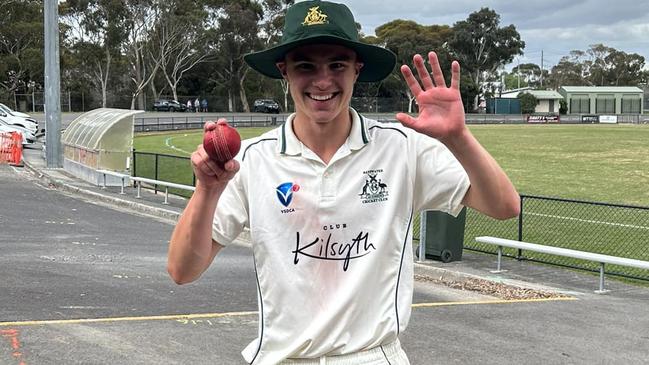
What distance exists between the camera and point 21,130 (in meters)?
30.6

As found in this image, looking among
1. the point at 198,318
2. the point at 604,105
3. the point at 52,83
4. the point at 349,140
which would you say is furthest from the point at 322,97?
the point at 604,105

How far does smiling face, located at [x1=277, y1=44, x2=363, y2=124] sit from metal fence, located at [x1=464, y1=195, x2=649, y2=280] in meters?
8.79

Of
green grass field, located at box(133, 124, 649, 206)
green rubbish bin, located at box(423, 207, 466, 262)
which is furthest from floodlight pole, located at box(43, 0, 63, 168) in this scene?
green rubbish bin, located at box(423, 207, 466, 262)

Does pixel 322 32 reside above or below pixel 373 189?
above

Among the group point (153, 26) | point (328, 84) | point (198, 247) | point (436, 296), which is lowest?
point (436, 296)

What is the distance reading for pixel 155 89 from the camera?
3290 inches

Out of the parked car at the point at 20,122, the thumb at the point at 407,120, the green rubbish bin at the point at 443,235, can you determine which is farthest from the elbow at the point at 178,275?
the parked car at the point at 20,122

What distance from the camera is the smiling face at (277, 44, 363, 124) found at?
240cm

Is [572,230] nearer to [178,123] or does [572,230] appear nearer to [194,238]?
[194,238]

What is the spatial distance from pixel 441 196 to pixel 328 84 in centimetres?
54

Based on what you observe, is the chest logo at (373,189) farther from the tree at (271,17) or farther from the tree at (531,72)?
the tree at (531,72)

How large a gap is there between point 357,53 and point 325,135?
0.95 ft

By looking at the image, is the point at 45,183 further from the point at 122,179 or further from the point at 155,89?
the point at 155,89

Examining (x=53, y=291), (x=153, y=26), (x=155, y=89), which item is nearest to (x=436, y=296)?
(x=53, y=291)
